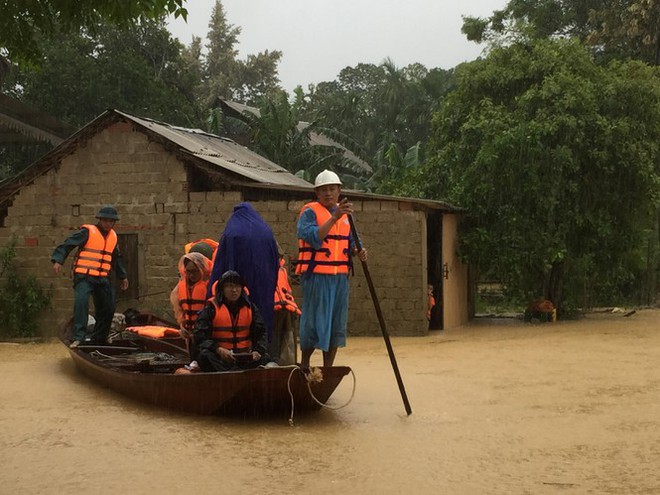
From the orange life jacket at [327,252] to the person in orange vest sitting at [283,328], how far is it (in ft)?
1.46

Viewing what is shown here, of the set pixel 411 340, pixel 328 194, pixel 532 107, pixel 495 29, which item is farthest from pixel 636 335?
pixel 495 29

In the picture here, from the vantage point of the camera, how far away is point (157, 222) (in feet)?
51.3

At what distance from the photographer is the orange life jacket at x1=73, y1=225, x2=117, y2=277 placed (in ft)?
35.9

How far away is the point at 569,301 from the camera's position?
18.5 meters

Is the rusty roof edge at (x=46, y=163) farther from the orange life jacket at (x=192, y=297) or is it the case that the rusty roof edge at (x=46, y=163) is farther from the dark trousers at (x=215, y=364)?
the dark trousers at (x=215, y=364)

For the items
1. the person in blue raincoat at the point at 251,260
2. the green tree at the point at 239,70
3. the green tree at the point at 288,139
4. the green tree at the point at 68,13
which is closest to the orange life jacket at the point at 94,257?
the person in blue raincoat at the point at 251,260

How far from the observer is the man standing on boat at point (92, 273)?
35.7 ft

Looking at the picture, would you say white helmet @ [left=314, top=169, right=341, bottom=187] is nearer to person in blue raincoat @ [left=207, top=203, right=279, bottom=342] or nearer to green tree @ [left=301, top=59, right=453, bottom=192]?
person in blue raincoat @ [left=207, top=203, right=279, bottom=342]

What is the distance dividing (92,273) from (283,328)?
10.9 ft

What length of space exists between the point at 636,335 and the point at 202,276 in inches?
319

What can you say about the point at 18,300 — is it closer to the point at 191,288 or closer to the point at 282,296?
the point at 191,288

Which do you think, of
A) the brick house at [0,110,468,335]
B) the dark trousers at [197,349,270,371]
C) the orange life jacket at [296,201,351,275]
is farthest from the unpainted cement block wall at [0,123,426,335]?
the dark trousers at [197,349,270,371]

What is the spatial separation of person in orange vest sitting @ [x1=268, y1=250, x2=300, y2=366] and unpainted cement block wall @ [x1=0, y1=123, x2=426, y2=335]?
6.11 meters

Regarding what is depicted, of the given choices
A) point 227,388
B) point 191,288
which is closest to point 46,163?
point 191,288
